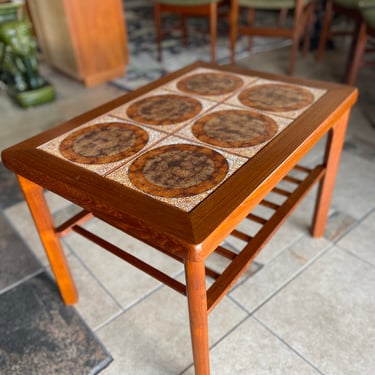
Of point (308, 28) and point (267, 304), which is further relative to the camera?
point (308, 28)

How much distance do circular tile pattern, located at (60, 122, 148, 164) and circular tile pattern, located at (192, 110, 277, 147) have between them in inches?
6.1

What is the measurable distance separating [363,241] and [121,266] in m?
0.87

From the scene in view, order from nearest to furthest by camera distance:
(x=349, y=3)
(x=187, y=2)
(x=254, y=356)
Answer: (x=254, y=356), (x=349, y=3), (x=187, y=2)

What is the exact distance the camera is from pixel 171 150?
0.87m

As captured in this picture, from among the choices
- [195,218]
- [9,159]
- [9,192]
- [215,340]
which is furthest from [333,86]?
[9,192]

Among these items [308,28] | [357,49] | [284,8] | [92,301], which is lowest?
[92,301]

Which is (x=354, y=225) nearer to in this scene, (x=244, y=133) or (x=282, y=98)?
(x=282, y=98)

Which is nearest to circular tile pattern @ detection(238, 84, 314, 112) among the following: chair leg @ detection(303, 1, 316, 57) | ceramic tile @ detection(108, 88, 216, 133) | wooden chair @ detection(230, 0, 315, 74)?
ceramic tile @ detection(108, 88, 216, 133)

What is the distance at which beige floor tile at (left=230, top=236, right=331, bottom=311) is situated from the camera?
1177mm

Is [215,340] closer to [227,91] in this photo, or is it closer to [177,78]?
[227,91]

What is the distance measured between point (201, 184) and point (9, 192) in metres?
1.30

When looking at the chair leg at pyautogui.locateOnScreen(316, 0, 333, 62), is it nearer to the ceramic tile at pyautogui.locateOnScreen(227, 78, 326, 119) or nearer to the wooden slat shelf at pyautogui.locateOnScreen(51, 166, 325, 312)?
the ceramic tile at pyautogui.locateOnScreen(227, 78, 326, 119)

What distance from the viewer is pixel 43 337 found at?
1.10 meters

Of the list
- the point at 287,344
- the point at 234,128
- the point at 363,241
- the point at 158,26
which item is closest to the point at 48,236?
the point at 234,128
